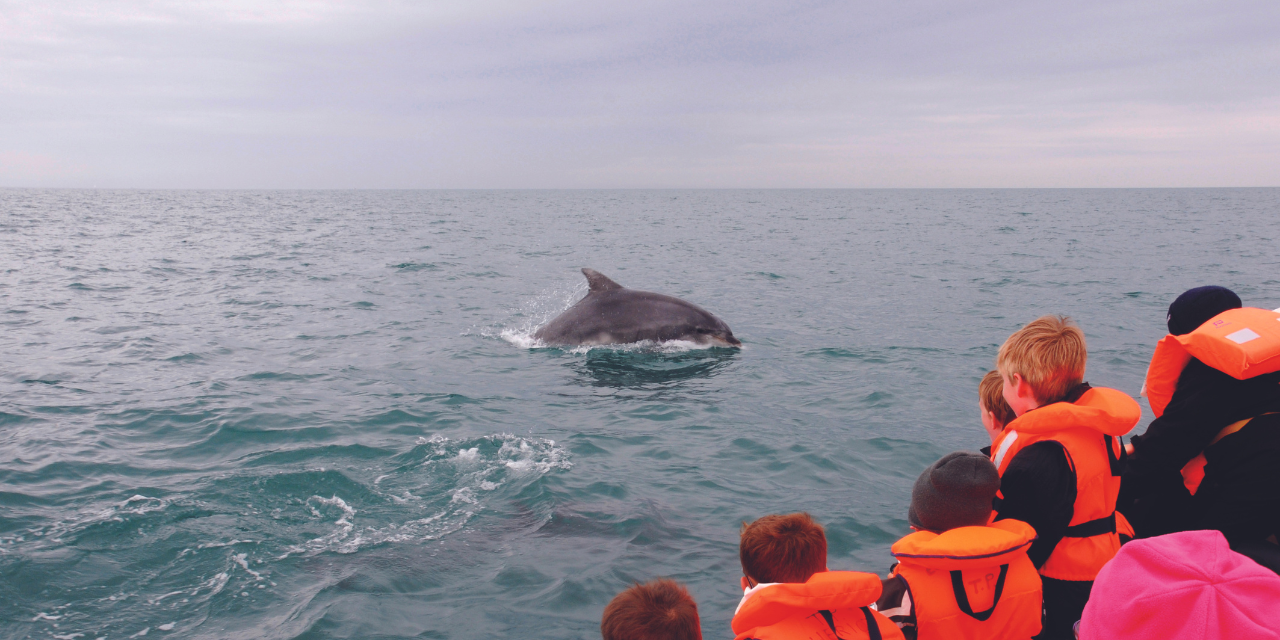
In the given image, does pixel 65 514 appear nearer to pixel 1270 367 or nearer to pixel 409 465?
pixel 409 465

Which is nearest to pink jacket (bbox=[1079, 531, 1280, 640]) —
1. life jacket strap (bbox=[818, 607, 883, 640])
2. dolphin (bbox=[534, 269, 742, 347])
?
life jacket strap (bbox=[818, 607, 883, 640])

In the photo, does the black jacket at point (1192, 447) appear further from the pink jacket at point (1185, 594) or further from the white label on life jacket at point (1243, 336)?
the pink jacket at point (1185, 594)

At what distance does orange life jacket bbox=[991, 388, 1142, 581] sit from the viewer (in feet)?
13.0

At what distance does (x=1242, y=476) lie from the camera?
13.2 feet

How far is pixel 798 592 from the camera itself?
3.39m

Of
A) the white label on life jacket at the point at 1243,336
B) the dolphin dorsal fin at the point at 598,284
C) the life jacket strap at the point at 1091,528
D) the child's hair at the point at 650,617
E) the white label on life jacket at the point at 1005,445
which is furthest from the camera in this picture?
the dolphin dorsal fin at the point at 598,284

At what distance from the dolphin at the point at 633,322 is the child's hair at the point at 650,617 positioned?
515 inches

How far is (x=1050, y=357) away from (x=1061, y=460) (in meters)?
0.57

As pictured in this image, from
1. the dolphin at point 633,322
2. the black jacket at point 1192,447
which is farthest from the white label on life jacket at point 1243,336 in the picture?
the dolphin at point 633,322

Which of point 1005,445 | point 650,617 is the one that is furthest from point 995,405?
point 650,617

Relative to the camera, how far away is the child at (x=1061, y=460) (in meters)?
4.04

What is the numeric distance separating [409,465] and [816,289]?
19984mm

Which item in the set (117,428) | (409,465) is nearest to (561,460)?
(409,465)

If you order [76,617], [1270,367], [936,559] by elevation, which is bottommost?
[76,617]
